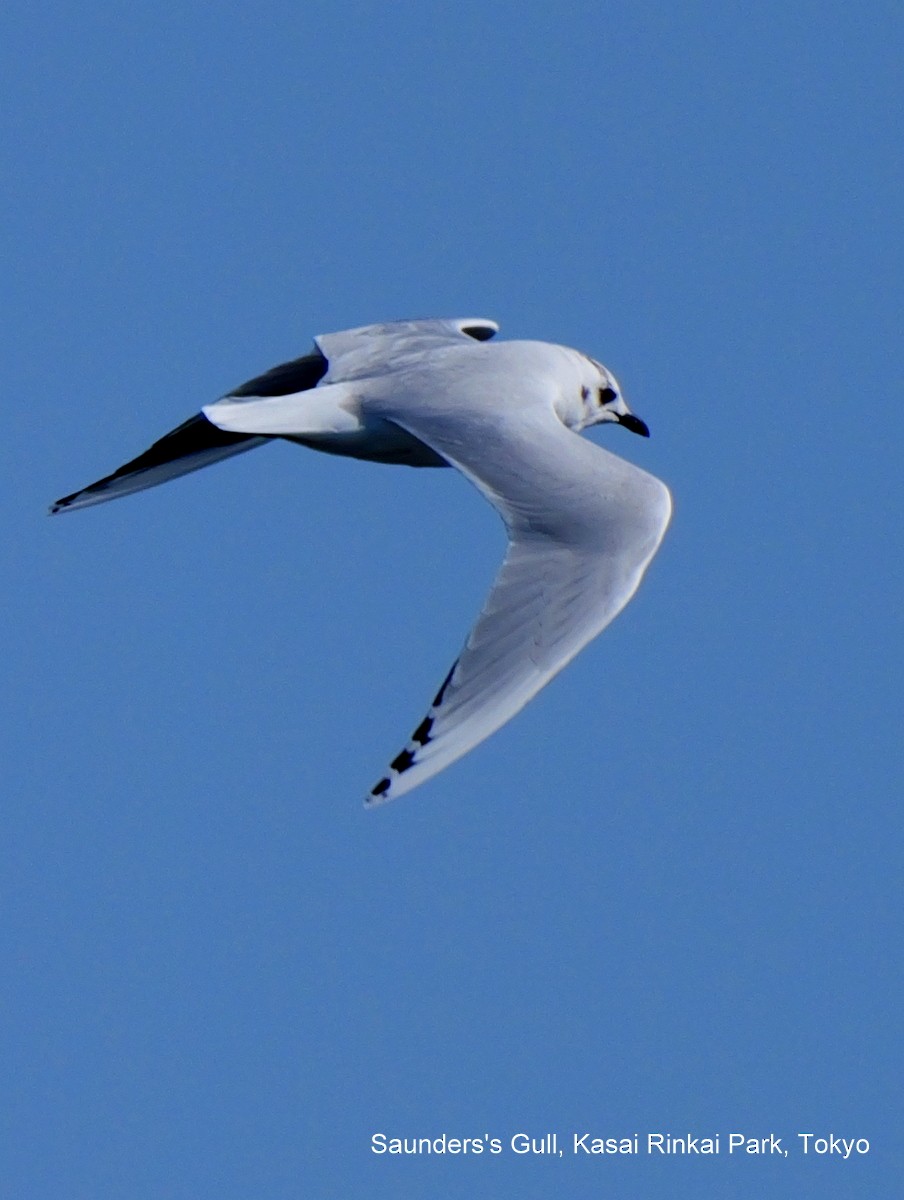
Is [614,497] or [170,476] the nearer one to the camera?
[614,497]

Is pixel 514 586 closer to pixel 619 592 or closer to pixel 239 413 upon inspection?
pixel 619 592

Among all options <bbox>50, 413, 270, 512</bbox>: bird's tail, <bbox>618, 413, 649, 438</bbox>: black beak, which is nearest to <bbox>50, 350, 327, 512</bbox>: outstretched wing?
<bbox>50, 413, 270, 512</bbox>: bird's tail

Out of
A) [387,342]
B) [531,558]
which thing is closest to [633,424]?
[387,342]

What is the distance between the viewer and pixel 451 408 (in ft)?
23.5

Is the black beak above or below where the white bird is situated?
above

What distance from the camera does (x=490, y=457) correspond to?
6836 millimetres

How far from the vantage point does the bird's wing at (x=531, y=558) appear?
6.07 meters

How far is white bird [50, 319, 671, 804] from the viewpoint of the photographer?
6133mm

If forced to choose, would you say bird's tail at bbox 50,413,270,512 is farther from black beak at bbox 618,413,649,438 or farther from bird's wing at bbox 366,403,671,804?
black beak at bbox 618,413,649,438

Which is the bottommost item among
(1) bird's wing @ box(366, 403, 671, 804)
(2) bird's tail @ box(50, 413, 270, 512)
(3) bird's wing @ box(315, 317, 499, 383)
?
(1) bird's wing @ box(366, 403, 671, 804)

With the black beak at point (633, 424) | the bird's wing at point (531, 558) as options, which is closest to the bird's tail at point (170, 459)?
the bird's wing at point (531, 558)

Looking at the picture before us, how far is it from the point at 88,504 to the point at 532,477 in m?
2.37

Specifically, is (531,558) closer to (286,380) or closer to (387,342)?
(387,342)

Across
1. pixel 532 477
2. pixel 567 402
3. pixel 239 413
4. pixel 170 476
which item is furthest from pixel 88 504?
pixel 532 477
